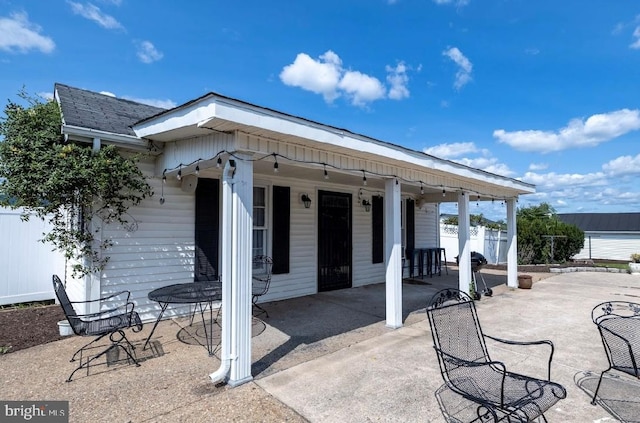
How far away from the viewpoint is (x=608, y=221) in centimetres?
2925

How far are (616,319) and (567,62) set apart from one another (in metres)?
9.46

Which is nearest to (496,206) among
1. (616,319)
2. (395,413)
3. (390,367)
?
(616,319)

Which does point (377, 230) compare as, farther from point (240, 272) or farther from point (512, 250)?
point (240, 272)

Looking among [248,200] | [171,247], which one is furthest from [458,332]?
[171,247]

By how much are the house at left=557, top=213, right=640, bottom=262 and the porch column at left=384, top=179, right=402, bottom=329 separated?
24.5 meters

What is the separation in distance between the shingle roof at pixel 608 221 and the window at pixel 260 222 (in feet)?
104

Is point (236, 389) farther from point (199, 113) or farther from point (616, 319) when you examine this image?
point (616, 319)

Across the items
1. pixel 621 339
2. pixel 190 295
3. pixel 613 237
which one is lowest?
pixel 613 237

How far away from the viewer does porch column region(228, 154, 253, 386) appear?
10.8 feet

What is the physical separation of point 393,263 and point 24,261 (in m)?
6.18

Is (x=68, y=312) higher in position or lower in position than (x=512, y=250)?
lower

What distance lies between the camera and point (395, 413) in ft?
9.03

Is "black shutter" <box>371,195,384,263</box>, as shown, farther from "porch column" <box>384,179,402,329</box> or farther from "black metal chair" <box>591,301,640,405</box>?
"black metal chair" <box>591,301,640,405</box>

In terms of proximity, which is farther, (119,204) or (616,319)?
(119,204)
